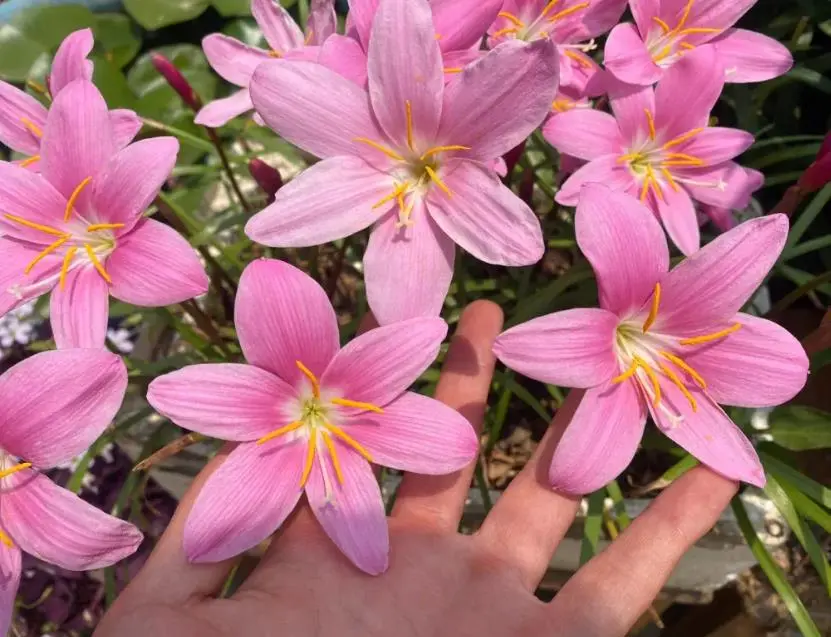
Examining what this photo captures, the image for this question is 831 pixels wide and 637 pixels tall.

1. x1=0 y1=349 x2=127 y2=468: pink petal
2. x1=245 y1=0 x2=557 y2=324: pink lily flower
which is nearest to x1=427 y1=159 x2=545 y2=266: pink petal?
x1=245 y1=0 x2=557 y2=324: pink lily flower

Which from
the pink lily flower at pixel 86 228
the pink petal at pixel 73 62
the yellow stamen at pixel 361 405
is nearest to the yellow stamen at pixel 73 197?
the pink lily flower at pixel 86 228

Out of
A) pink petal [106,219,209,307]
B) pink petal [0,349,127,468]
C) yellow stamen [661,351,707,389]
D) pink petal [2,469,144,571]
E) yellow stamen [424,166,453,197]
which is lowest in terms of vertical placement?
yellow stamen [661,351,707,389]

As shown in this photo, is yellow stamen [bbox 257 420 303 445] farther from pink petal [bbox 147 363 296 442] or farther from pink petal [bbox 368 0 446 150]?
pink petal [bbox 368 0 446 150]

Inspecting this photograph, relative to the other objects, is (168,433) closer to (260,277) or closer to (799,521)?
(260,277)

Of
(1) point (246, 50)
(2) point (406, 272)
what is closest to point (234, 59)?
(1) point (246, 50)

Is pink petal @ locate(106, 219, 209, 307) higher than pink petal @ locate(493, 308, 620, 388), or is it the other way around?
pink petal @ locate(106, 219, 209, 307)

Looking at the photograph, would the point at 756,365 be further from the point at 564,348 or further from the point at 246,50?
the point at 246,50
